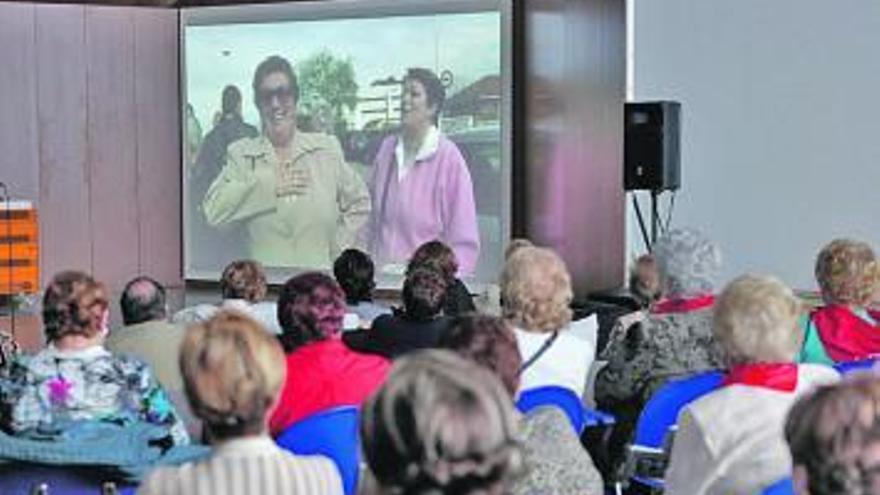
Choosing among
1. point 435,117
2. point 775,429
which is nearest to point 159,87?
point 435,117

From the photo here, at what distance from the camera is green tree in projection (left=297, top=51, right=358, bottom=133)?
30.9ft

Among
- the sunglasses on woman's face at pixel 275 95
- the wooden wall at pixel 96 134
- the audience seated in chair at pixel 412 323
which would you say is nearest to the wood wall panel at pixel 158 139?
the wooden wall at pixel 96 134

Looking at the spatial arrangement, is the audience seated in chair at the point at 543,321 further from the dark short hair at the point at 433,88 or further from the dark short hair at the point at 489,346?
the dark short hair at the point at 433,88

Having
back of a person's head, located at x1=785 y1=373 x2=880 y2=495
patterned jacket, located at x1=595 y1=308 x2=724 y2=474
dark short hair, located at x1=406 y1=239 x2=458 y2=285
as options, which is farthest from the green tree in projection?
back of a person's head, located at x1=785 y1=373 x2=880 y2=495

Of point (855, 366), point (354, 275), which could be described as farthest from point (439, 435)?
point (354, 275)

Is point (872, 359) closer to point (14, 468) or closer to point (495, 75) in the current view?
point (14, 468)

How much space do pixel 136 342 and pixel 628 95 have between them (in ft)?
15.5

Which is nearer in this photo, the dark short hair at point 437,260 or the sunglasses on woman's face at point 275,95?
the dark short hair at point 437,260

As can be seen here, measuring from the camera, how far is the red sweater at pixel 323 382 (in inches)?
136

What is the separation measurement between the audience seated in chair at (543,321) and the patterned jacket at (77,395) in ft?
3.54

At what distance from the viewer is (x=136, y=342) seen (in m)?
4.51

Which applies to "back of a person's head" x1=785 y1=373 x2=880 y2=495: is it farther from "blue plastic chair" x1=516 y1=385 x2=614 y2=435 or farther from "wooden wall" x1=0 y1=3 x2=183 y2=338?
"wooden wall" x1=0 y1=3 x2=183 y2=338

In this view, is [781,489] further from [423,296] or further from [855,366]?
[423,296]

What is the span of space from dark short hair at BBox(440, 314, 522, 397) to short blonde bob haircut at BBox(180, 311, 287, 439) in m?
0.43
